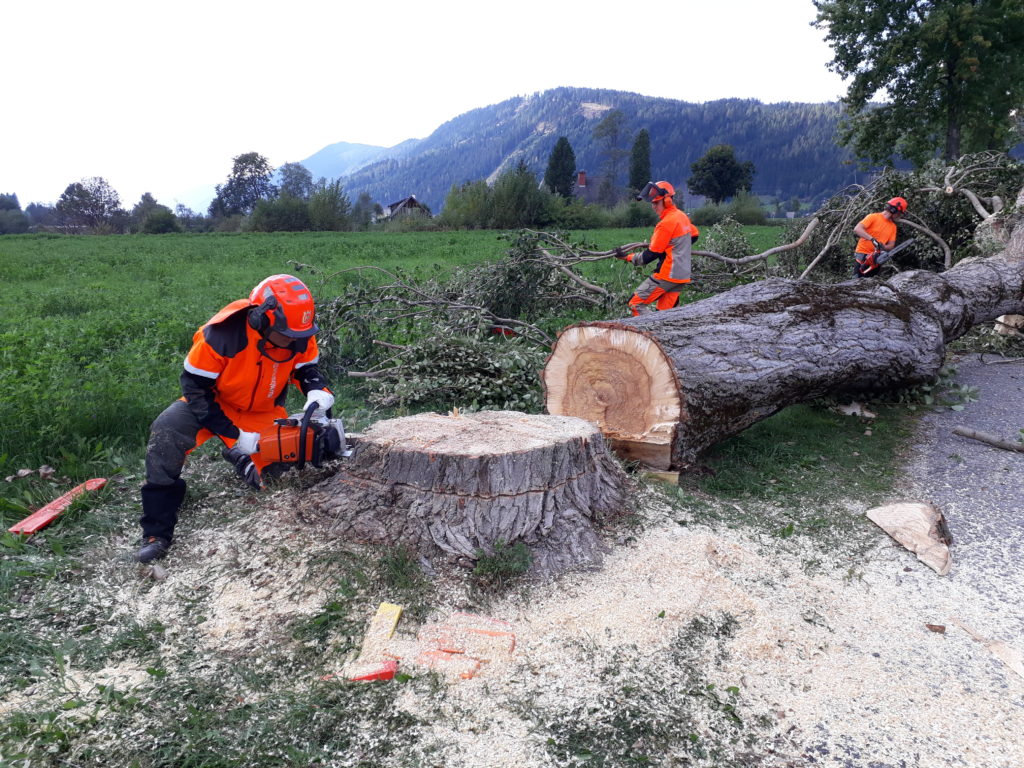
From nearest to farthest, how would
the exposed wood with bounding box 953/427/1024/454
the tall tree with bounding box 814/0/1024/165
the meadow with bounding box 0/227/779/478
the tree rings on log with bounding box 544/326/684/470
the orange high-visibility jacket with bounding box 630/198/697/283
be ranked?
1. the tree rings on log with bounding box 544/326/684/470
2. the meadow with bounding box 0/227/779/478
3. the exposed wood with bounding box 953/427/1024/454
4. the orange high-visibility jacket with bounding box 630/198/697/283
5. the tall tree with bounding box 814/0/1024/165

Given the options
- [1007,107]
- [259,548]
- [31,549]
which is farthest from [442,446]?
[1007,107]

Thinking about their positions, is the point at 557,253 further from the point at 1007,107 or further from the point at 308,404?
the point at 1007,107

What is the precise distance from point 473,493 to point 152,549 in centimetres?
148

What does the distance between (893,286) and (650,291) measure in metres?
2.11

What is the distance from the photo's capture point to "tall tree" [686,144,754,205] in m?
49.0

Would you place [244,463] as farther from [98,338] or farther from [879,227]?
[879,227]

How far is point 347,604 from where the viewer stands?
7.89 ft

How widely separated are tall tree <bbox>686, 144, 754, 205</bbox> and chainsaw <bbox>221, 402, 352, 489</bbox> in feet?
167

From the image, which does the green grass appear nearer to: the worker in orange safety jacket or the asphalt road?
the asphalt road

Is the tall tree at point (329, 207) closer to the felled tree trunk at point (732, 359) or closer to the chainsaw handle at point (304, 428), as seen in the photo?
the felled tree trunk at point (732, 359)

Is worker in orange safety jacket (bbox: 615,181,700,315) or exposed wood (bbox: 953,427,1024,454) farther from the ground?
worker in orange safety jacket (bbox: 615,181,700,315)

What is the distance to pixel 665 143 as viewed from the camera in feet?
470

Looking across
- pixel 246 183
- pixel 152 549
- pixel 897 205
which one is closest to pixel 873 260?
pixel 897 205

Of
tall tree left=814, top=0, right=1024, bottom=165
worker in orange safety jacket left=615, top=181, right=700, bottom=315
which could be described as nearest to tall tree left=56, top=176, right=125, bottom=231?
tall tree left=814, top=0, right=1024, bottom=165
